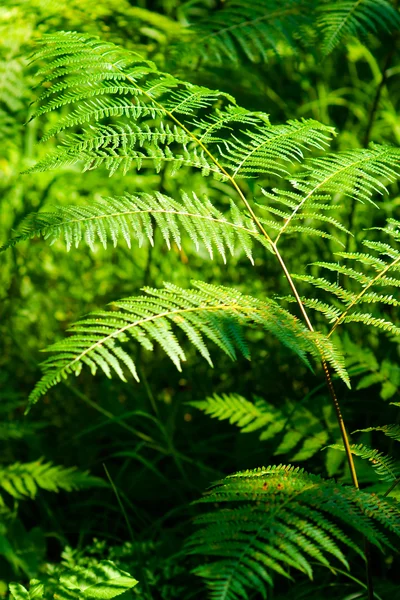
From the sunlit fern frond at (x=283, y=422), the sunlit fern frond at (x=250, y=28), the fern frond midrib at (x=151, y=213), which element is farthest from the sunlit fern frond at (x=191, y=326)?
the sunlit fern frond at (x=250, y=28)

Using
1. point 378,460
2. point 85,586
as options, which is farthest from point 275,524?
point 85,586

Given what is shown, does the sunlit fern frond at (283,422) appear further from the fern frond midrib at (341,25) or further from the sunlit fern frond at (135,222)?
the fern frond midrib at (341,25)

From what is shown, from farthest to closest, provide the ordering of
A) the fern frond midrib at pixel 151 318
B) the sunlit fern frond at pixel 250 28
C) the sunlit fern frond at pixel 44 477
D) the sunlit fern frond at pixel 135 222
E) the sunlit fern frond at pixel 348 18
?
the sunlit fern frond at pixel 250 28 → the sunlit fern frond at pixel 348 18 → the sunlit fern frond at pixel 44 477 → the sunlit fern frond at pixel 135 222 → the fern frond midrib at pixel 151 318

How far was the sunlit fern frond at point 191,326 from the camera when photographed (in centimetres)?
97

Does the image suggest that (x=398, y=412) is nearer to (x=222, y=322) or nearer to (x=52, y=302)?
(x=222, y=322)

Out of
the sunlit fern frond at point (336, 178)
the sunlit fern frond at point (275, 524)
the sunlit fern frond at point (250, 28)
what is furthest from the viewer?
the sunlit fern frond at point (250, 28)

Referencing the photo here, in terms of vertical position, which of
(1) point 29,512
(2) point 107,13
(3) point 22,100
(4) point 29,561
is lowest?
(1) point 29,512

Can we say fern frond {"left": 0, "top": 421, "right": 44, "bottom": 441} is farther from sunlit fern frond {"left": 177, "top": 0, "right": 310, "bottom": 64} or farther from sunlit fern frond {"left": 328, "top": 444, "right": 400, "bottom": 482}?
sunlit fern frond {"left": 177, "top": 0, "right": 310, "bottom": 64}

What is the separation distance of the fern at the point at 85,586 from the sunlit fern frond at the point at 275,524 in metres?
0.32

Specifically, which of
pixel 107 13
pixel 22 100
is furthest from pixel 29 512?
pixel 107 13

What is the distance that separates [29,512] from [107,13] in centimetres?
188

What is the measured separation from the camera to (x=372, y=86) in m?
3.75

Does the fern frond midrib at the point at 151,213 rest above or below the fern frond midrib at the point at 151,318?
above

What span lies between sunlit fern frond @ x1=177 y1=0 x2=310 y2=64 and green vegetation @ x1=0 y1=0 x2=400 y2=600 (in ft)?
0.04
